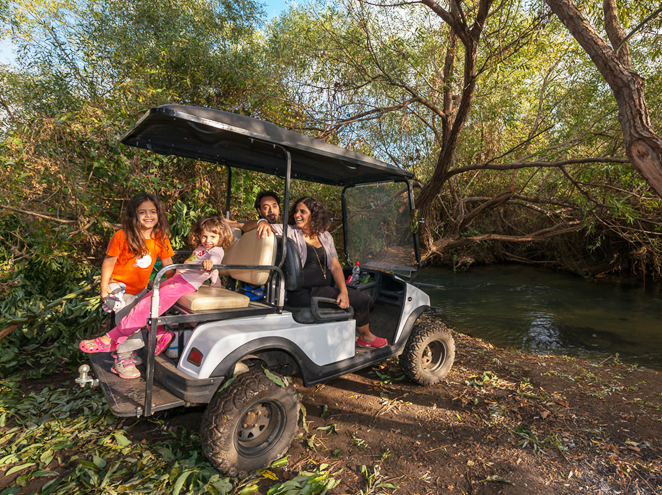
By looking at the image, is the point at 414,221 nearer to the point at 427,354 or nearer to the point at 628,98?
the point at 427,354

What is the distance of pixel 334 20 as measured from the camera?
6.93 meters

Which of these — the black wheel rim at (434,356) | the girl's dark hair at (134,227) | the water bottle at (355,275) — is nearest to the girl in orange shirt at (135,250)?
the girl's dark hair at (134,227)

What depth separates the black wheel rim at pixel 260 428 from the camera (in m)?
2.32

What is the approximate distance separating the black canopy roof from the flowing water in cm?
451

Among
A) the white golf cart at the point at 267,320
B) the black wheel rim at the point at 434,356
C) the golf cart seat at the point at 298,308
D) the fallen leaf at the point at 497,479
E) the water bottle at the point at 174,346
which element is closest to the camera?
the white golf cart at the point at 267,320

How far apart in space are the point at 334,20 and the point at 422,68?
72.8 inches

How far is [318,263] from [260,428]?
1299 millimetres

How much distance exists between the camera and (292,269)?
9.17ft

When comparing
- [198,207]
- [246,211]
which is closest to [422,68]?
[246,211]

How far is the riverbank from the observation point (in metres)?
2.24

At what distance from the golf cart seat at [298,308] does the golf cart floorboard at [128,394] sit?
946 mm

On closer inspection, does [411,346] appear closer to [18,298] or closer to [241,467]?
[241,467]

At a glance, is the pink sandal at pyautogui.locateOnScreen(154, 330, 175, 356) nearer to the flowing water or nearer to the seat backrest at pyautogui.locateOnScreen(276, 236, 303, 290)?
the seat backrest at pyautogui.locateOnScreen(276, 236, 303, 290)

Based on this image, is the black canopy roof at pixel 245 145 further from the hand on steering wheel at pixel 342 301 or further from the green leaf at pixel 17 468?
the green leaf at pixel 17 468
